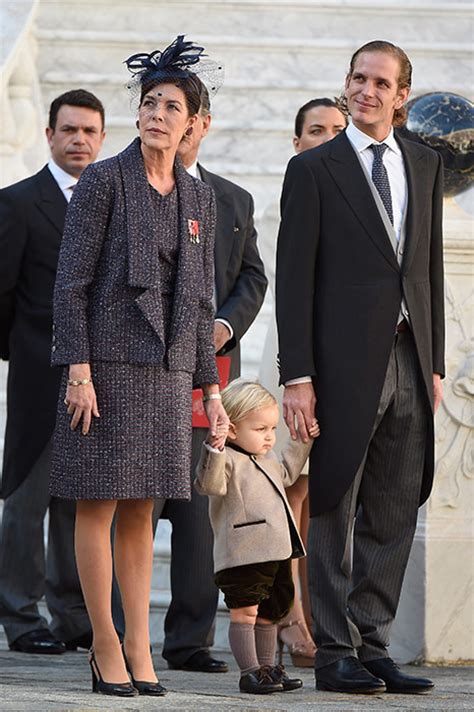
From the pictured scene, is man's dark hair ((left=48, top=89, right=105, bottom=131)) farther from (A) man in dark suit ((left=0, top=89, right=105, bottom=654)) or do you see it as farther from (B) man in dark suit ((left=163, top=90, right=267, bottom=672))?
(B) man in dark suit ((left=163, top=90, right=267, bottom=672))

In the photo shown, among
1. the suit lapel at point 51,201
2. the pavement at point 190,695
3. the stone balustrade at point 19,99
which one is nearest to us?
the pavement at point 190,695

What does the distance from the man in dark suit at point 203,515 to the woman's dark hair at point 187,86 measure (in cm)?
70

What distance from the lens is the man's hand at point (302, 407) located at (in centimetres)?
497

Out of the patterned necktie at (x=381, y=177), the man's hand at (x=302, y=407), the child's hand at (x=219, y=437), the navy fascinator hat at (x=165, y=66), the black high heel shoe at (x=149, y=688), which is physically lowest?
the black high heel shoe at (x=149, y=688)

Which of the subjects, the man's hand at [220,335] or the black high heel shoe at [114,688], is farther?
the man's hand at [220,335]

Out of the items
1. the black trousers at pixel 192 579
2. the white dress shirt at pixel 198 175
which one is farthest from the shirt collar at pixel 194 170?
the black trousers at pixel 192 579

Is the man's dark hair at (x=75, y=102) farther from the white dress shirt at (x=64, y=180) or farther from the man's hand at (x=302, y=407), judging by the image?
the man's hand at (x=302, y=407)

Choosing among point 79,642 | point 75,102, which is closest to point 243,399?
point 79,642

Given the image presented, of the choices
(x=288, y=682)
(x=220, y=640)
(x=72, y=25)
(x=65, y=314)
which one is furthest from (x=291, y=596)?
(x=72, y=25)

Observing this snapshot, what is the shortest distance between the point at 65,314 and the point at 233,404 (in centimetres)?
67

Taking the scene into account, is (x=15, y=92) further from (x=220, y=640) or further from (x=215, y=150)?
(x=220, y=640)

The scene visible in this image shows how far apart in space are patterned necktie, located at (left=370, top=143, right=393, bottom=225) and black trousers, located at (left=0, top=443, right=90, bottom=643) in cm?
172

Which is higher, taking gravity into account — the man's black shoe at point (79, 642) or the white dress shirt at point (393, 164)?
the white dress shirt at point (393, 164)

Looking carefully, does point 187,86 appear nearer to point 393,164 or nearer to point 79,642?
point 393,164
